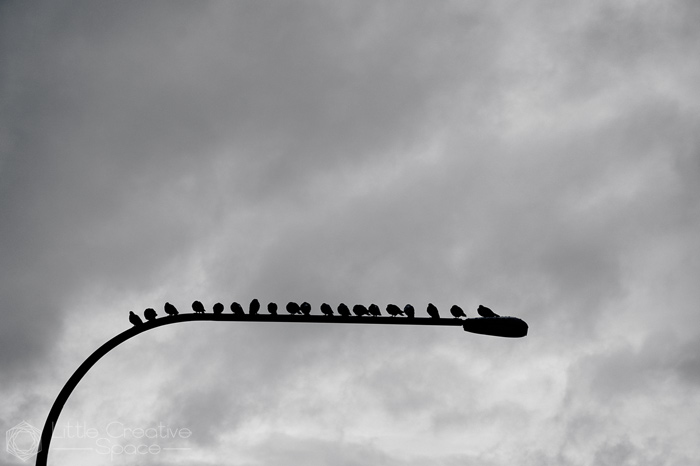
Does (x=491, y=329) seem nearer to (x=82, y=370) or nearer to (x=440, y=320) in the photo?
(x=440, y=320)

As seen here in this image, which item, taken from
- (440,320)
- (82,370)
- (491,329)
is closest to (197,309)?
(82,370)

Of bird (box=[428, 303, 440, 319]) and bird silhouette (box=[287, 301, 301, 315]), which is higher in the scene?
bird (box=[428, 303, 440, 319])

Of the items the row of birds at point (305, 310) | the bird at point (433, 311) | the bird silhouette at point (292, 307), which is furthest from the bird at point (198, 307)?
the bird at point (433, 311)

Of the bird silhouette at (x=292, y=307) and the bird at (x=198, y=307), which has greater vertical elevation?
the bird silhouette at (x=292, y=307)

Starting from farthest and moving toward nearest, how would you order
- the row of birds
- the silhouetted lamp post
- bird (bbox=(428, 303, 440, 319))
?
bird (bbox=(428, 303, 440, 319)) → the row of birds → the silhouetted lamp post

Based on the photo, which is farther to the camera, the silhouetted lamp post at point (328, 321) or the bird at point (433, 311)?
the bird at point (433, 311)

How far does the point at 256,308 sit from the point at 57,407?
3175mm

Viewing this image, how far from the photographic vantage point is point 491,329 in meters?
10.1

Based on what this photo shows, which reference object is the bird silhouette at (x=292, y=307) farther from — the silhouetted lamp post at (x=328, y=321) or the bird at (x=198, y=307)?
the bird at (x=198, y=307)

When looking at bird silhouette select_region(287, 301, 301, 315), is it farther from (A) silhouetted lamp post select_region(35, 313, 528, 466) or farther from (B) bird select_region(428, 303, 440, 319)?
(B) bird select_region(428, 303, 440, 319)

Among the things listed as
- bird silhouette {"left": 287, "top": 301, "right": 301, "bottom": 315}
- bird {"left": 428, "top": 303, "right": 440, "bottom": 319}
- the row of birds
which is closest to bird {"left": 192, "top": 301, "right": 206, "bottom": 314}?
the row of birds

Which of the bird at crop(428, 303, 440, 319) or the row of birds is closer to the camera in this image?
the row of birds

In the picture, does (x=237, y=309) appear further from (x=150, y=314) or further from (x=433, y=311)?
(x=433, y=311)

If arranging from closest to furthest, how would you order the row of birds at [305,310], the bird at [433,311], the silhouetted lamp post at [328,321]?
1. the silhouetted lamp post at [328,321]
2. the row of birds at [305,310]
3. the bird at [433,311]
